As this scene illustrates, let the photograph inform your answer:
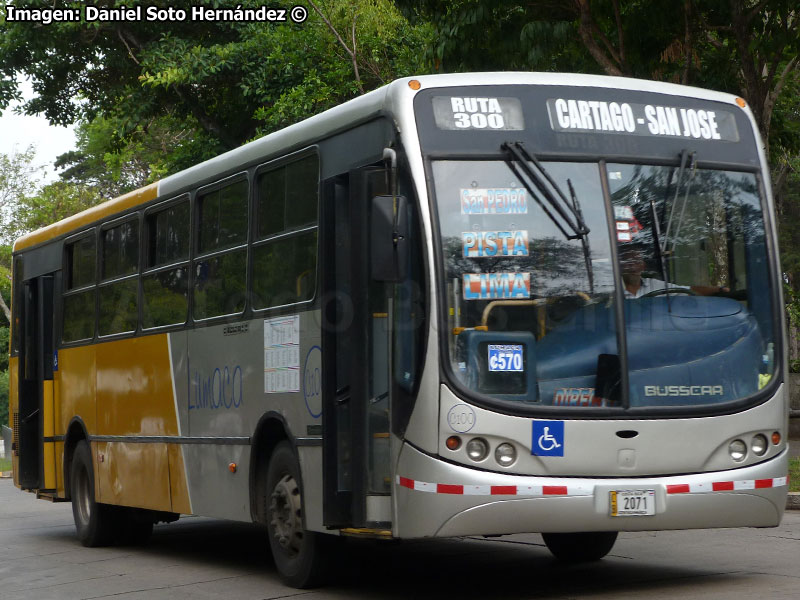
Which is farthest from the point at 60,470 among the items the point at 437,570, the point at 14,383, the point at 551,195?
the point at 551,195

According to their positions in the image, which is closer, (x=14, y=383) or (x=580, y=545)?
(x=580, y=545)

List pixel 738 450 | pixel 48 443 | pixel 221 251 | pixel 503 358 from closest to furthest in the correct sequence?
1. pixel 503 358
2. pixel 738 450
3. pixel 221 251
4. pixel 48 443

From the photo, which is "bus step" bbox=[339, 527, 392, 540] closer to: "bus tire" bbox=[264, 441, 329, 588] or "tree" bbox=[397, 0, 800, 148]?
"bus tire" bbox=[264, 441, 329, 588]

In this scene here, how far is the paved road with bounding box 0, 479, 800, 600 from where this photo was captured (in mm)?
9172

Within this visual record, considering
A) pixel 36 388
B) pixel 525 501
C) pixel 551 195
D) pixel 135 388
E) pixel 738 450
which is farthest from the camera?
pixel 36 388

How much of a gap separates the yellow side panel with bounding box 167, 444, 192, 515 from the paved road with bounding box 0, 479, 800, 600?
0.50 meters

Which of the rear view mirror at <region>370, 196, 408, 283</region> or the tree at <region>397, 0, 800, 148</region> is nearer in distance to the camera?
the rear view mirror at <region>370, 196, 408, 283</region>

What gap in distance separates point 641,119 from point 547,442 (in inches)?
84.2

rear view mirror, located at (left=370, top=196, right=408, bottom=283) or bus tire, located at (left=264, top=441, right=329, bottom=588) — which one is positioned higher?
rear view mirror, located at (left=370, top=196, right=408, bottom=283)

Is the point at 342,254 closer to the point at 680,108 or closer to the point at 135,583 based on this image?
the point at 680,108

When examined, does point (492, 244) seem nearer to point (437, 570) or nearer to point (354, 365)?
point (354, 365)

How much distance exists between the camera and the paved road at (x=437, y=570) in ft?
30.1

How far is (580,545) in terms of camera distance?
10594mm

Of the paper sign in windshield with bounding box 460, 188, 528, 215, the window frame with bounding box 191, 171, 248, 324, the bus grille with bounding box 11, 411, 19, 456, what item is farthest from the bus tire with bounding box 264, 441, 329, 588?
the bus grille with bounding box 11, 411, 19, 456
